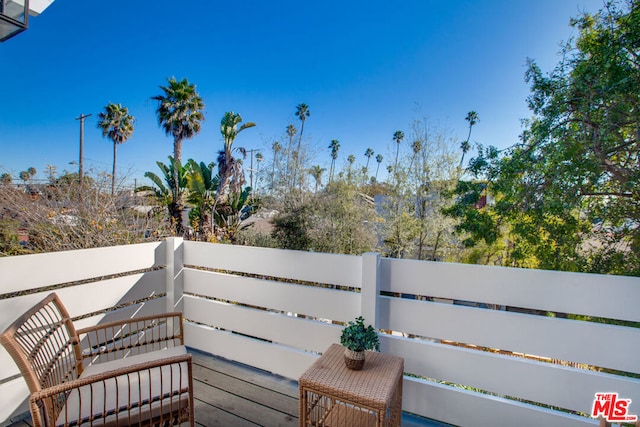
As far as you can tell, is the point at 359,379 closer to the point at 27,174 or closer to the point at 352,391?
the point at 352,391

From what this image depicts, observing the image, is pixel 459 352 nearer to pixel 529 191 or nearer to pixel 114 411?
pixel 114 411

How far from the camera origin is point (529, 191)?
372 cm

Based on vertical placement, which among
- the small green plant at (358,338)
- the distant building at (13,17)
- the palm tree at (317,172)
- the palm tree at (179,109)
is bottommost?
the small green plant at (358,338)

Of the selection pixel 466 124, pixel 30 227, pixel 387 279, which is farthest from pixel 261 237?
pixel 466 124

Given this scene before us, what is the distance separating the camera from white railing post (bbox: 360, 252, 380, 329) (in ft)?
7.25

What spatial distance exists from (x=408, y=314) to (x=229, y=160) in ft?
24.6

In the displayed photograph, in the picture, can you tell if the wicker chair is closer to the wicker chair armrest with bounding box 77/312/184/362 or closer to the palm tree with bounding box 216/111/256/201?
the wicker chair armrest with bounding box 77/312/184/362

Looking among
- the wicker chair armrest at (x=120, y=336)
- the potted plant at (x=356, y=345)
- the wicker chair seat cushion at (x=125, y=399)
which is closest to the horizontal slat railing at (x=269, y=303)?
the wicker chair armrest at (x=120, y=336)

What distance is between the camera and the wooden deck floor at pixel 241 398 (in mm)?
2107

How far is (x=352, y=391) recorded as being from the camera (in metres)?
1.58

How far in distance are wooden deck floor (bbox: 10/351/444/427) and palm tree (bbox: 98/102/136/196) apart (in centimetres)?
1521

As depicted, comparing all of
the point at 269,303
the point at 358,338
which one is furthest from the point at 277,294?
the point at 358,338

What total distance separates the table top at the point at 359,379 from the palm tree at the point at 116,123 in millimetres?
16338

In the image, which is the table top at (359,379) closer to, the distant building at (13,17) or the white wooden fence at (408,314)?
the white wooden fence at (408,314)
